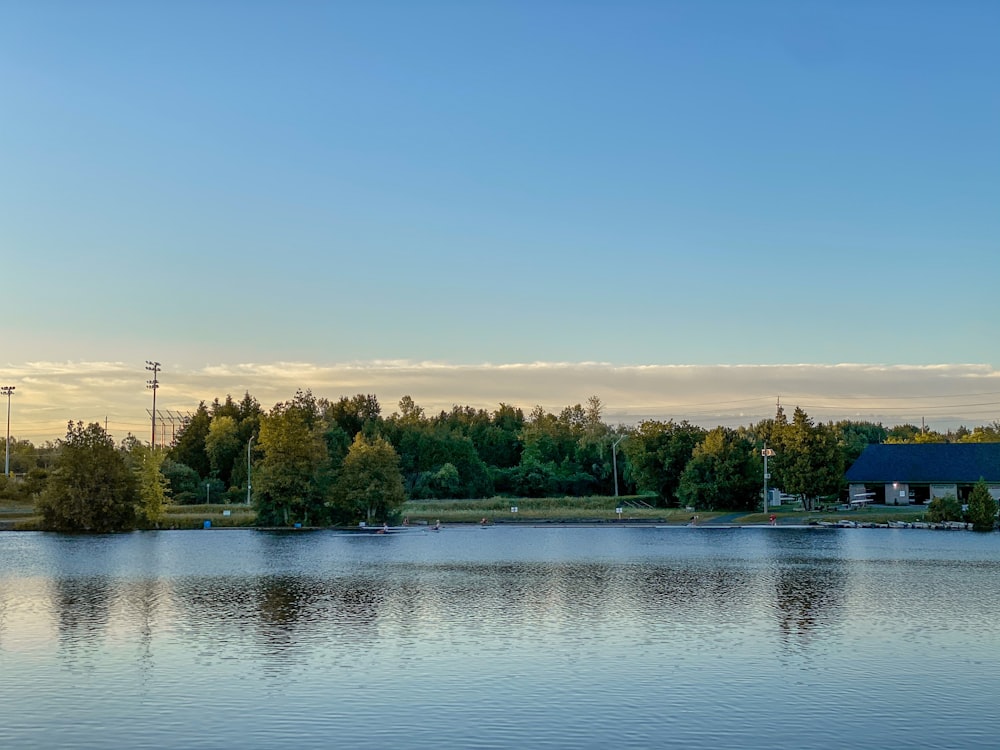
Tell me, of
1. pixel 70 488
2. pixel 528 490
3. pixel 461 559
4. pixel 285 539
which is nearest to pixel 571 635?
pixel 461 559

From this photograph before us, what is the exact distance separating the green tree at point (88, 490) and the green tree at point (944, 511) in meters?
79.3

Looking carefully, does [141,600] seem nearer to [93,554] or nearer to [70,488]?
[93,554]

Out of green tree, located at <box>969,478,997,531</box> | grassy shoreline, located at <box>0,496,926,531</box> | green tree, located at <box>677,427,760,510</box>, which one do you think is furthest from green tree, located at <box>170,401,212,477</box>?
green tree, located at <box>969,478,997,531</box>

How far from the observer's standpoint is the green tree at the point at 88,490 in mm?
100188

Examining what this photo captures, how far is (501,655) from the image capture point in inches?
1256

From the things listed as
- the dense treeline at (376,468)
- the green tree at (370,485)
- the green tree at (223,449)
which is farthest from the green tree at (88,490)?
the green tree at (223,449)

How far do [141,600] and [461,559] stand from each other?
26236mm

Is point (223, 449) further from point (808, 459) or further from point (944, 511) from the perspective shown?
point (944, 511)

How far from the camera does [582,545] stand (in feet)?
269

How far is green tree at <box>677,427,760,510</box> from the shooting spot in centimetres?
11750

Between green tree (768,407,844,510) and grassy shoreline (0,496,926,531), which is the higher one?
green tree (768,407,844,510)

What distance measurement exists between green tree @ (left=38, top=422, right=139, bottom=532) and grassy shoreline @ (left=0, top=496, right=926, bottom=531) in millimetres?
2968

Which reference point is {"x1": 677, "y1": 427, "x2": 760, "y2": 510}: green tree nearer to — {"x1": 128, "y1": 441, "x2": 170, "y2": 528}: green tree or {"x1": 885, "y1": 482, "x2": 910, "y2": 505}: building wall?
{"x1": 885, "y1": 482, "x2": 910, "y2": 505}: building wall

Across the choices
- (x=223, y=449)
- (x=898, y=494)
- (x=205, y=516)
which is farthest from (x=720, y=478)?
(x=223, y=449)
